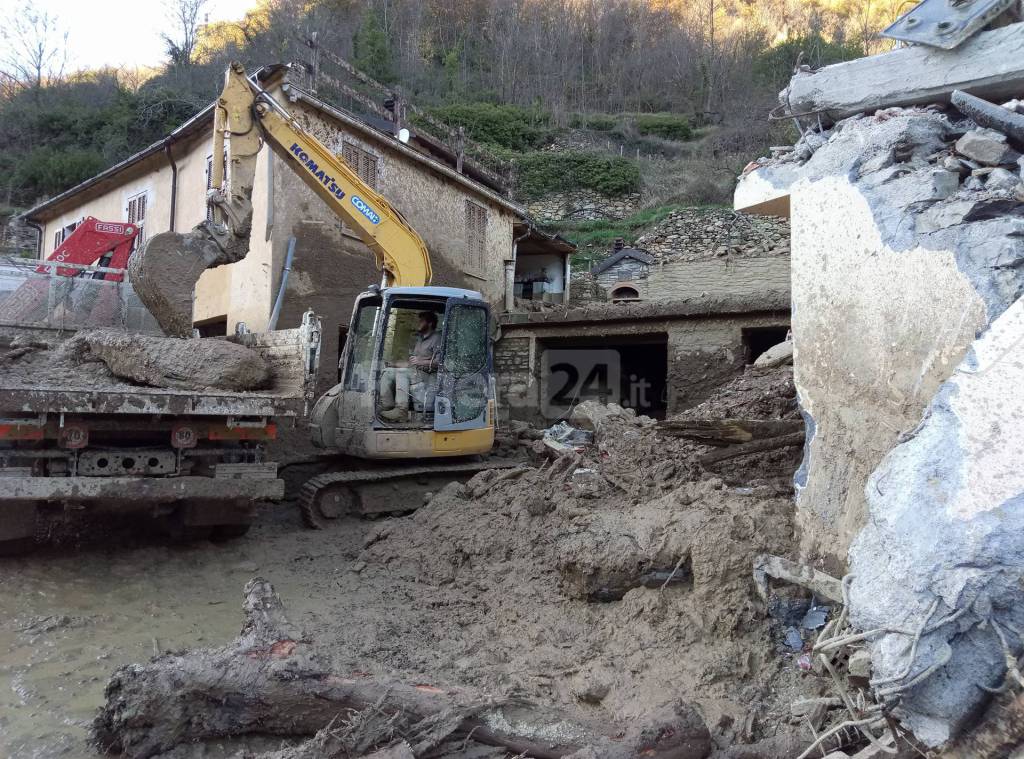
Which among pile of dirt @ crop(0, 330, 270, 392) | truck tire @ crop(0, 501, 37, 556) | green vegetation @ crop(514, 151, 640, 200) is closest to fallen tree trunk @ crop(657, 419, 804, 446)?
pile of dirt @ crop(0, 330, 270, 392)

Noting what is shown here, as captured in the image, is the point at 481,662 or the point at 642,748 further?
the point at 481,662

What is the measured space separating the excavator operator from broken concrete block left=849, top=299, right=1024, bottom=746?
5.81m

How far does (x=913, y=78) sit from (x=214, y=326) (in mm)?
11735

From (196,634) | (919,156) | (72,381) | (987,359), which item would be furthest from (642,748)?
(72,381)

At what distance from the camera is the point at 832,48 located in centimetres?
3916

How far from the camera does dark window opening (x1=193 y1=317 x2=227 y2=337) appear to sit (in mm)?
12305

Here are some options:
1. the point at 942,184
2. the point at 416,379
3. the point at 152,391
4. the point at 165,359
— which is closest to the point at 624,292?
the point at 416,379

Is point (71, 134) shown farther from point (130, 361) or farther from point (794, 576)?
point (794, 576)

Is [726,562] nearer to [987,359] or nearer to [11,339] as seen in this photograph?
[987,359]

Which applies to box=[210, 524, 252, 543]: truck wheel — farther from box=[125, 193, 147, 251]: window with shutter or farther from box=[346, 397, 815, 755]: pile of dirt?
box=[125, 193, 147, 251]: window with shutter

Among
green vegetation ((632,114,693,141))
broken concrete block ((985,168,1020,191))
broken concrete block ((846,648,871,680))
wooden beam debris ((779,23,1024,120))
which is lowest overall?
broken concrete block ((846,648,871,680))

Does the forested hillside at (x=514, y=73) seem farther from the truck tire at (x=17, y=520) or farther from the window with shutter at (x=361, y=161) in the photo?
the truck tire at (x=17, y=520)

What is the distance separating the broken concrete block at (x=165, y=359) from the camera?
5707 millimetres

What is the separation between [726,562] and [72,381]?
190 inches
